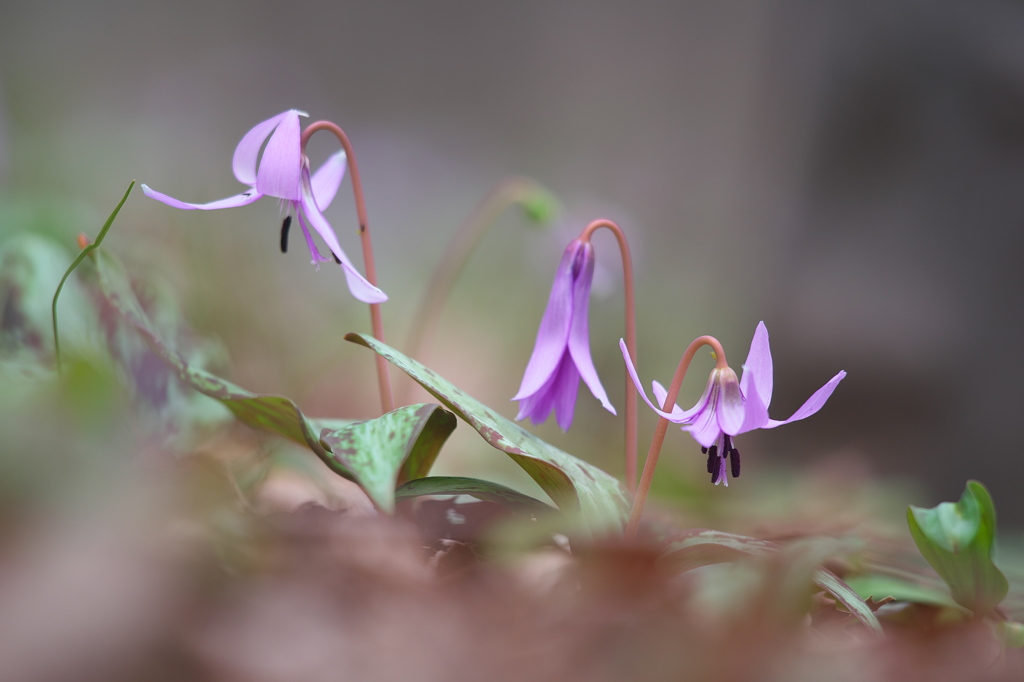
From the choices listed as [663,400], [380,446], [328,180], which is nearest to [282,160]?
[328,180]

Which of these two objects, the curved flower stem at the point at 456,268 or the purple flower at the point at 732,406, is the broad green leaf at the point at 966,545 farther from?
the curved flower stem at the point at 456,268

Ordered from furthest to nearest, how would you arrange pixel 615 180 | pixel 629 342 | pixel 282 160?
pixel 615 180
pixel 629 342
pixel 282 160

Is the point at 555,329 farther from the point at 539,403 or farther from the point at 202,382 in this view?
the point at 202,382

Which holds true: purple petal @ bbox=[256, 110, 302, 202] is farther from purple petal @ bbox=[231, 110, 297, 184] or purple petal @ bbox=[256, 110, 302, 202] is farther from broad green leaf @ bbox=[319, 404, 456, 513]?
broad green leaf @ bbox=[319, 404, 456, 513]

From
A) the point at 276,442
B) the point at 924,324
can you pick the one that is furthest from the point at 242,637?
the point at 924,324

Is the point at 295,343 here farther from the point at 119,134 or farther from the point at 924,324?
the point at 924,324
